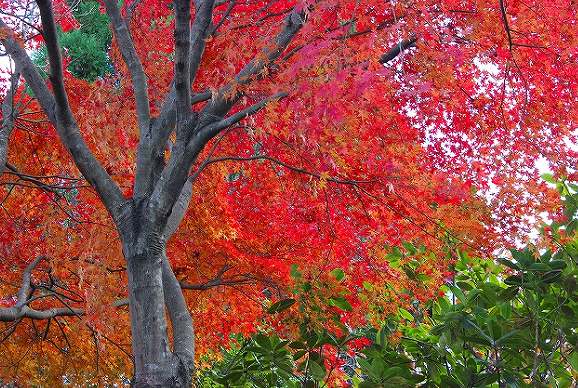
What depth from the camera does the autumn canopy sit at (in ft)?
19.5

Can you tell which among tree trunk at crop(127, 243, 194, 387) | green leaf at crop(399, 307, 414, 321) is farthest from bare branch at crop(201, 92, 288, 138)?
green leaf at crop(399, 307, 414, 321)

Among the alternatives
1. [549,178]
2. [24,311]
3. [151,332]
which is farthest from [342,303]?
[24,311]

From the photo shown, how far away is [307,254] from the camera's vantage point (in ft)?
29.7

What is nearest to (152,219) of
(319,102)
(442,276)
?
(319,102)

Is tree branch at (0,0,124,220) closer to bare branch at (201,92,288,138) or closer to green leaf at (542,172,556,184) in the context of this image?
bare branch at (201,92,288,138)

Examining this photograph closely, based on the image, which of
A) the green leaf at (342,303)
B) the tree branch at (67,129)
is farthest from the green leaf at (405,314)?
the tree branch at (67,129)

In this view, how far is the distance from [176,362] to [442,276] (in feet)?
8.70

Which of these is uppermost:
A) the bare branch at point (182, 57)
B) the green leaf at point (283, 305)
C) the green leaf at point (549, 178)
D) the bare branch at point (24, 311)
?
the bare branch at point (182, 57)

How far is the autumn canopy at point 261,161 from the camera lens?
595 centimetres

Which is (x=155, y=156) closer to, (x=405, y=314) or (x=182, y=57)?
(x=182, y=57)

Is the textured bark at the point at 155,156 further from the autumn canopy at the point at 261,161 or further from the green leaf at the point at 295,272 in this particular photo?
the green leaf at the point at 295,272

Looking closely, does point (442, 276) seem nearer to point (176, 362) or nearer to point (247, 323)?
point (176, 362)

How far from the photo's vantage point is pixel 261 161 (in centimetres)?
993

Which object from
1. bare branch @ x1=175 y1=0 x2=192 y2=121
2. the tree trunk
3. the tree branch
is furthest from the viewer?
the tree branch
